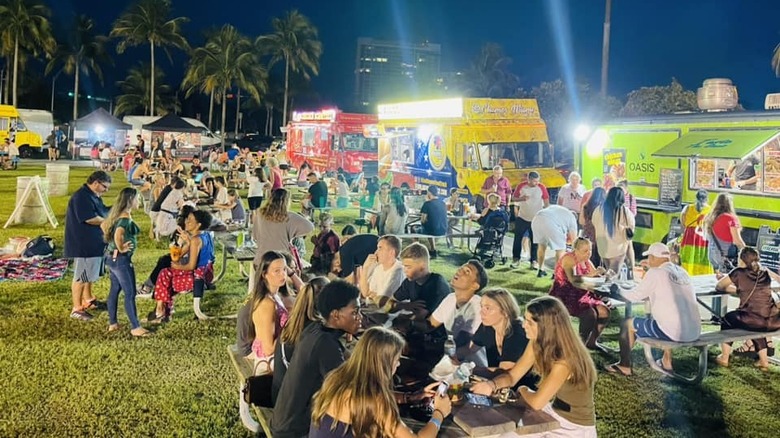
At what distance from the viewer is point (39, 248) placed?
11.4 metres

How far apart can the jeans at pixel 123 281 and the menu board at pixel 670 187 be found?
8.69 m

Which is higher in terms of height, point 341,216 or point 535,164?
point 535,164

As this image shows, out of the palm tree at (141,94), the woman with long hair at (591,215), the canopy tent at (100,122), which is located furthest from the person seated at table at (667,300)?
the palm tree at (141,94)

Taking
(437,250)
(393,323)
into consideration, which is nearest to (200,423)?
(393,323)

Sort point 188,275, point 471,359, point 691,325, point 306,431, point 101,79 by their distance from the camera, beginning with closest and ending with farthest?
point 306,431 → point 471,359 → point 691,325 → point 188,275 → point 101,79

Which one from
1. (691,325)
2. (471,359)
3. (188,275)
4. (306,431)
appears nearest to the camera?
(306,431)

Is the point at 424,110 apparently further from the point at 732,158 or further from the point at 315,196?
the point at 732,158

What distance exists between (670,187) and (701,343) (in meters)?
6.17

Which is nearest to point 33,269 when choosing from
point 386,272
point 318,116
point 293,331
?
point 386,272

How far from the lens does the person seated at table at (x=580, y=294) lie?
23.0 ft

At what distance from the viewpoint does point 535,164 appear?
17094mm

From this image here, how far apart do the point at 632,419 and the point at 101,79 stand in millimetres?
66628

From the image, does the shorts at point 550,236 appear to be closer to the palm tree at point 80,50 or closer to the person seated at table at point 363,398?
the person seated at table at point 363,398

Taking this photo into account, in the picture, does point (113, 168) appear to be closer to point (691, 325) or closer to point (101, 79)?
point (691, 325)
